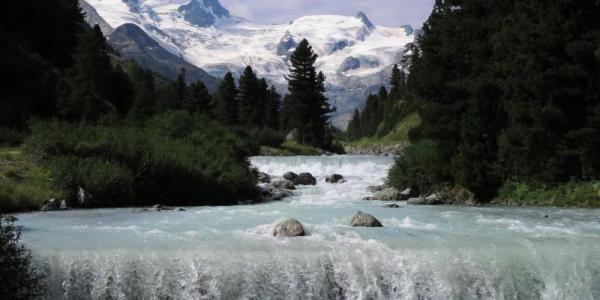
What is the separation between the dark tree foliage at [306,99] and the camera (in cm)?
9194

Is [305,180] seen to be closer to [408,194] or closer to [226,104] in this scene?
[408,194]

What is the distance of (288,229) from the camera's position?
18656 mm

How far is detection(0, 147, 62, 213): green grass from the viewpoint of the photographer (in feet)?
83.6

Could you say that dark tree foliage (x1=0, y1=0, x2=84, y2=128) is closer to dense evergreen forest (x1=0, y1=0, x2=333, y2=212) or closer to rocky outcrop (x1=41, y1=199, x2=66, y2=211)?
dense evergreen forest (x1=0, y1=0, x2=333, y2=212)

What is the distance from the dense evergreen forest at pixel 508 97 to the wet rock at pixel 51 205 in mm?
19899

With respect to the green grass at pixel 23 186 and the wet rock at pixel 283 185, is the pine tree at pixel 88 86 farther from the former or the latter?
the green grass at pixel 23 186

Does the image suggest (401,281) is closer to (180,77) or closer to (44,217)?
(44,217)

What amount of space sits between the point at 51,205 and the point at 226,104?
8395cm

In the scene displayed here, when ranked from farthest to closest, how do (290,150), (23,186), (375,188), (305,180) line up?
(290,150) < (305,180) < (375,188) < (23,186)

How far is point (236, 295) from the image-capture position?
1447 centimetres

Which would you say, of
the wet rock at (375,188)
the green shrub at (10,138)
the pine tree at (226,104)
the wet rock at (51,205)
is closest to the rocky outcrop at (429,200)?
the wet rock at (375,188)

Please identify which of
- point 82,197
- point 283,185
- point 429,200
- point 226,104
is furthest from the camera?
point 226,104

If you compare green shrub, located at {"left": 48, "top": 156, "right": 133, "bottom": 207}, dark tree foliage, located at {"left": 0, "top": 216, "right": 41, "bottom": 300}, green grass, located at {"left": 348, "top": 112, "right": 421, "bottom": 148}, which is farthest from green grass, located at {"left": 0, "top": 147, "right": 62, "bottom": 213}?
green grass, located at {"left": 348, "top": 112, "right": 421, "bottom": 148}

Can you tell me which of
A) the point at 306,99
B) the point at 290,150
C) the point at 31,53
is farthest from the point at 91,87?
the point at 306,99
